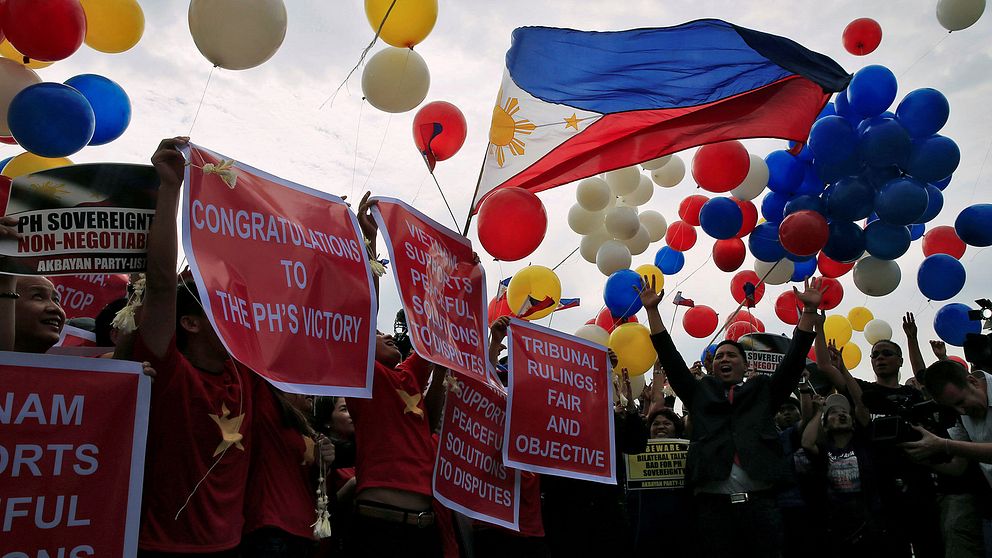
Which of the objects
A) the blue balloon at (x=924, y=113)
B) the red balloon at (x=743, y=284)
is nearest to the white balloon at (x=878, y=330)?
the red balloon at (x=743, y=284)

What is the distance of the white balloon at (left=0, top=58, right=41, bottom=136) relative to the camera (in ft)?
16.2

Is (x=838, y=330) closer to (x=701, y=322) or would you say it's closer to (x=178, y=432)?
(x=701, y=322)

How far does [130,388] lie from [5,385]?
368 mm

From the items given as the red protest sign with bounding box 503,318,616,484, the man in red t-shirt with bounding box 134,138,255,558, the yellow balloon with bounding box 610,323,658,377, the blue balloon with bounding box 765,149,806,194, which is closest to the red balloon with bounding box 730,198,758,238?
the blue balloon with bounding box 765,149,806,194

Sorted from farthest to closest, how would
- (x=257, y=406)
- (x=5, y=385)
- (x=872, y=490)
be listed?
1. (x=872, y=490)
2. (x=257, y=406)
3. (x=5, y=385)

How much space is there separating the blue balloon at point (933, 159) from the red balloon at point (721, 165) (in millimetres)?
1393

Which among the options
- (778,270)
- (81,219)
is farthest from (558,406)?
(778,270)

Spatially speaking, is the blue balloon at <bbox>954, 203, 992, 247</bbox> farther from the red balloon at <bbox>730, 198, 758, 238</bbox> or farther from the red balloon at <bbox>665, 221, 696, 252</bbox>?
the red balloon at <bbox>665, 221, 696, 252</bbox>

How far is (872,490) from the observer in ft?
17.4

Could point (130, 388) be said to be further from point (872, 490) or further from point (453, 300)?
point (872, 490)

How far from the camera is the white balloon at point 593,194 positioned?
26.5 ft

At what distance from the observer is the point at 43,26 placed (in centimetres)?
456

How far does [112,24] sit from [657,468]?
477 centimetres

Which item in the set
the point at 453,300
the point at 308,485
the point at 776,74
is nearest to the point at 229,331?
the point at 308,485
